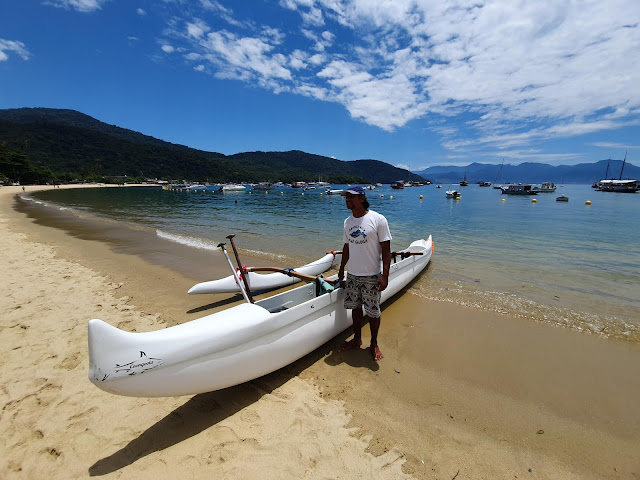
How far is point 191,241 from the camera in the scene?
12.8m

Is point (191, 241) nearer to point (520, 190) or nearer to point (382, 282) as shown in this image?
point (382, 282)

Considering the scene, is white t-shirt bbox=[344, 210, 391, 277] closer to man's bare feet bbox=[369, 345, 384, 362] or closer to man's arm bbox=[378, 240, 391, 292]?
man's arm bbox=[378, 240, 391, 292]

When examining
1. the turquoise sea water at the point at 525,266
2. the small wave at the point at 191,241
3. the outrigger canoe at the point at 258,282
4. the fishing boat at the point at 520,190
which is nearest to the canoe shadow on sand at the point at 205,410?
the outrigger canoe at the point at 258,282

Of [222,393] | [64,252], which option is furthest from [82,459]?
[64,252]

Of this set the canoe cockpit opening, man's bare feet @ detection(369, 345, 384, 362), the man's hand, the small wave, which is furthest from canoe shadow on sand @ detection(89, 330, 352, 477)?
the small wave

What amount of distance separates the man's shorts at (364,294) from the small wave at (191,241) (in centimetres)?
877

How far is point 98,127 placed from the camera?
18612cm

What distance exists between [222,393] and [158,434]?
719 mm

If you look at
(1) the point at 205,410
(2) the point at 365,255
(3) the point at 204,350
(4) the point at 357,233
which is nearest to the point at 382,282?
(2) the point at 365,255

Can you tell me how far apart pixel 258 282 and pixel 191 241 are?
754cm

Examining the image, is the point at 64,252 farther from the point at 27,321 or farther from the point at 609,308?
the point at 609,308

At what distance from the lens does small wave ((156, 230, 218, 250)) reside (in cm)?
1184

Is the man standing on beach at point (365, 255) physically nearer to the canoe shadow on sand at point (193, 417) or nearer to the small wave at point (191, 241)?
the canoe shadow on sand at point (193, 417)

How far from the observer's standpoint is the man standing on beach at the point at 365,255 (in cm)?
360
